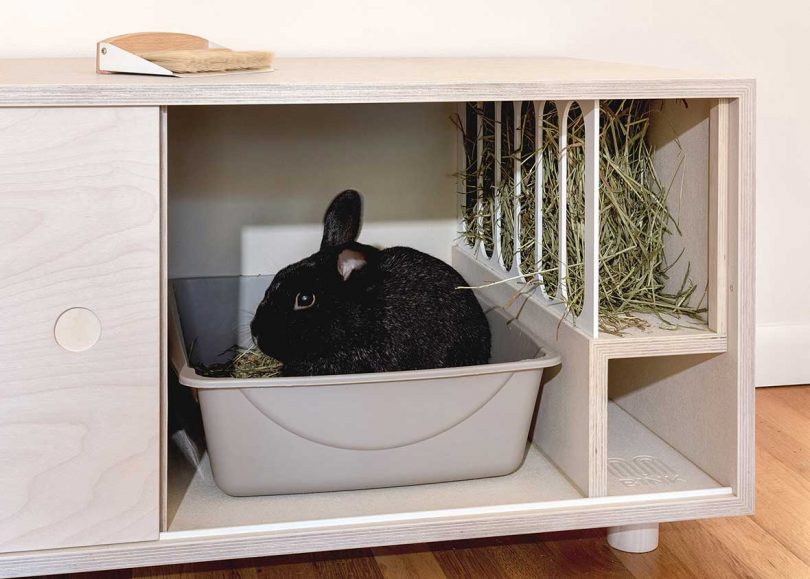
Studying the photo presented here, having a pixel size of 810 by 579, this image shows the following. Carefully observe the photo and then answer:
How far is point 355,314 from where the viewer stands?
1.22 m

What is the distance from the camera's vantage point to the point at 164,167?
962 mm

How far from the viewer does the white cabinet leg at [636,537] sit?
48.2 inches

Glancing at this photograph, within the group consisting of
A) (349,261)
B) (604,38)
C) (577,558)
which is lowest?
(577,558)

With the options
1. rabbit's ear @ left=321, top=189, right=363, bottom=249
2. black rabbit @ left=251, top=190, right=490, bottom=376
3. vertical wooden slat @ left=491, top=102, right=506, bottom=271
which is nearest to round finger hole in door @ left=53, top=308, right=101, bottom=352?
black rabbit @ left=251, top=190, right=490, bottom=376

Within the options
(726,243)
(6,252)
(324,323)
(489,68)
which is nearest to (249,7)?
(489,68)

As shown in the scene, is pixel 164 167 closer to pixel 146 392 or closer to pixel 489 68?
pixel 146 392

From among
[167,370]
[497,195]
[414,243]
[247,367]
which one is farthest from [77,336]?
[414,243]

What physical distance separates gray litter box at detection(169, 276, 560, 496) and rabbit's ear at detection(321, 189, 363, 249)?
24 cm

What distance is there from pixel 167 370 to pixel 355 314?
0.24 m

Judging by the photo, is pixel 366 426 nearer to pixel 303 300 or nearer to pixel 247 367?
pixel 303 300

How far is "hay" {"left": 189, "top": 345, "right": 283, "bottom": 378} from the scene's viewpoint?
137 centimetres

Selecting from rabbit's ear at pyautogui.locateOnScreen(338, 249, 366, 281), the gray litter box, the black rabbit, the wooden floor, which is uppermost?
rabbit's ear at pyautogui.locateOnScreen(338, 249, 366, 281)

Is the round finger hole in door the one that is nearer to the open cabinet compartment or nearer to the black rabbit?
the open cabinet compartment

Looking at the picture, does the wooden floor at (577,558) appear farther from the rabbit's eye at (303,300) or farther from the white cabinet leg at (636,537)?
the rabbit's eye at (303,300)
